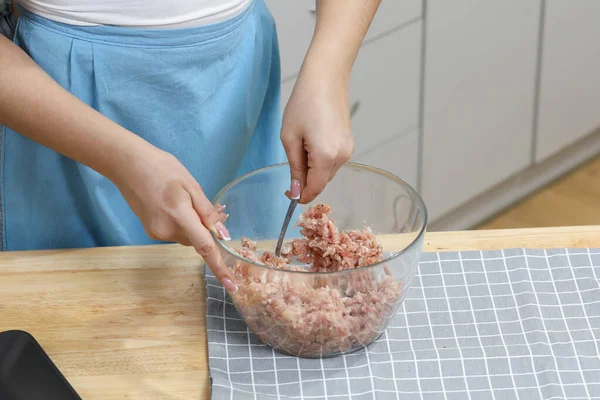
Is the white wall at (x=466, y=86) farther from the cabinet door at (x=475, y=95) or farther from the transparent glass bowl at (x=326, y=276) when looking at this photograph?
the transparent glass bowl at (x=326, y=276)

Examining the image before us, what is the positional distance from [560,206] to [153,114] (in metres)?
1.68

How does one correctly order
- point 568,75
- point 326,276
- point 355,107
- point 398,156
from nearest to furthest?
1. point 326,276
2. point 355,107
3. point 398,156
4. point 568,75

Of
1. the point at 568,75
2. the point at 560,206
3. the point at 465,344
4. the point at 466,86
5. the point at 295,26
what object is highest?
the point at 465,344

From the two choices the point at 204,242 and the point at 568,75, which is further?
the point at 568,75

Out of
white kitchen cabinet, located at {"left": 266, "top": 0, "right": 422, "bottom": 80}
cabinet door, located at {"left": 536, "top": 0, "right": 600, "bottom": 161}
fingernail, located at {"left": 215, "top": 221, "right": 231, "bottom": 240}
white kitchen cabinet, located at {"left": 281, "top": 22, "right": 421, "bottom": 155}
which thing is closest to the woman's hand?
fingernail, located at {"left": 215, "top": 221, "right": 231, "bottom": 240}

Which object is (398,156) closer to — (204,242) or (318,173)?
(318,173)

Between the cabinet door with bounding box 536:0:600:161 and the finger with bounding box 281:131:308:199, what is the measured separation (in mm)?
1609

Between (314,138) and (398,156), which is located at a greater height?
(314,138)

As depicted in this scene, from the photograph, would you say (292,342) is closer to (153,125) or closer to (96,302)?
(96,302)

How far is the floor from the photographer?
242cm

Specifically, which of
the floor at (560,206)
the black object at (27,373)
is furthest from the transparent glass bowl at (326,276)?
the floor at (560,206)

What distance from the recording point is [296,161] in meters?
0.93

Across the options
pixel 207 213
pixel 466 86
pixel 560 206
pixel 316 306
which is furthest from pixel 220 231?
pixel 560 206

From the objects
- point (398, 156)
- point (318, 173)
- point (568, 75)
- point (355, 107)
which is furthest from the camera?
point (568, 75)
